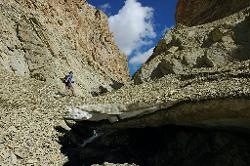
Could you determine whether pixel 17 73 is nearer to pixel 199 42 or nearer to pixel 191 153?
pixel 199 42

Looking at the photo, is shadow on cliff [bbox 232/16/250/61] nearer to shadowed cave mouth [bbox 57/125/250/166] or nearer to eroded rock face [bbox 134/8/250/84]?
eroded rock face [bbox 134/8/250/84]

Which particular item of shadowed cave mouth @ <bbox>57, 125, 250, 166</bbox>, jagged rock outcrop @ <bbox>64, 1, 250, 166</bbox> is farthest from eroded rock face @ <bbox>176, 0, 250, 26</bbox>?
shadowed cave mouth @ <bbox>57, 125, 250, 166</bbox>

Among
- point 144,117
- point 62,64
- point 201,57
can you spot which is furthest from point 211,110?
point 62,64

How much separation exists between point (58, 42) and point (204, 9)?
690 inches

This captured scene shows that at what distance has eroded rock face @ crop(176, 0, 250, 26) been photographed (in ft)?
112

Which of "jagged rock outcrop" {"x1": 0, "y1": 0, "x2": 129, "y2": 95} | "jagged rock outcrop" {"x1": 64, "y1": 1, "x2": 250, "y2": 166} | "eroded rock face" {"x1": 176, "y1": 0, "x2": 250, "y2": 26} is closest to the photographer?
"jagged rock outcrop" {"x1": 64, "y1": 1, "x2": 250, "y2": 166}

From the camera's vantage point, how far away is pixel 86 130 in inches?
898

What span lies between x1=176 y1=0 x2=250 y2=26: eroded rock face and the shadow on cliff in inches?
207

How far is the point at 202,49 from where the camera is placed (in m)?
27.9

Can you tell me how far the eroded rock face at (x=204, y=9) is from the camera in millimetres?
34000

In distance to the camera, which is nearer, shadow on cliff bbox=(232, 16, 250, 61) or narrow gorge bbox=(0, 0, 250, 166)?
narrow gorge bbox=(0, 0, 250, 166)

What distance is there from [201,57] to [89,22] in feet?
163

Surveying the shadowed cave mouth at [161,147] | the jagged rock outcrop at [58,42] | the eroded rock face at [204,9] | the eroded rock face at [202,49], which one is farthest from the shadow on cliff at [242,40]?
the jagged rock outcrop at [58,42]

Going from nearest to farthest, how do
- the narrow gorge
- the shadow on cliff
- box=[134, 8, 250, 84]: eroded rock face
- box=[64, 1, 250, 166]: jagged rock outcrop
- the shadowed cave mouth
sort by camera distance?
box=[64, 1, 250, 166]: jagged rock outcrop
the narrow gorge
the shadowed cave mouth
the shadow on cliff
box=[134, 8, 250, 84]: eroded rock face
